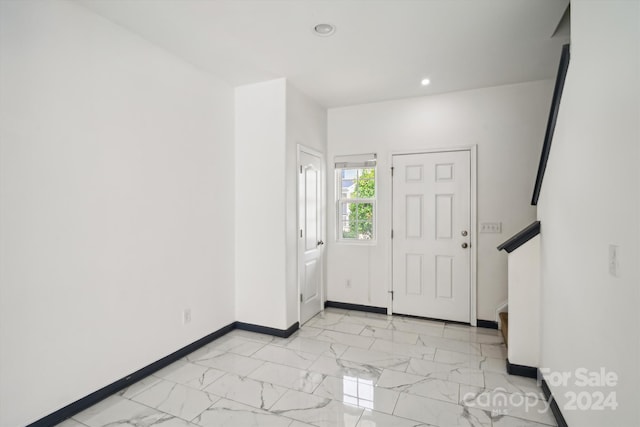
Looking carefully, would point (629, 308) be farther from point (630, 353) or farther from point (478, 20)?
point (478, 20)

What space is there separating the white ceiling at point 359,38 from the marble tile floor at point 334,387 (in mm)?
2668

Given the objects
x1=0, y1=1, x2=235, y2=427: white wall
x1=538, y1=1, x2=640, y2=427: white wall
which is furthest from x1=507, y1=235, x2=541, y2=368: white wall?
x1=0, y1=1, x2=235, y2=427: white wall

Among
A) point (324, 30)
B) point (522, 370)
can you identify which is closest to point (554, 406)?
Result: point (522, 370)

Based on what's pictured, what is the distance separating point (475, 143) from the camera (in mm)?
3607

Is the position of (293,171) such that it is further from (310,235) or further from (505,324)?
(505,324)

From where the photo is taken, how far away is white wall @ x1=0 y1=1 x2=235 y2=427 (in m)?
1.78

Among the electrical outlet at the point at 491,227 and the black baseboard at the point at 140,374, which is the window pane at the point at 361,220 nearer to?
the electrical outlet at the point at 491,227

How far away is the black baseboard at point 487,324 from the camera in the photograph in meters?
3.57

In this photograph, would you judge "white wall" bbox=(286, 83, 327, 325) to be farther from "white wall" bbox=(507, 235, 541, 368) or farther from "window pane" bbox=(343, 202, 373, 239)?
"white wall" bbox=(507, 235, 541, 368)

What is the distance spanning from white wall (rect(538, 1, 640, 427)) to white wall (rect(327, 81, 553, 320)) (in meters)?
1.44

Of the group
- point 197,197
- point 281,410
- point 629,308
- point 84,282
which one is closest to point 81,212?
point 84,282

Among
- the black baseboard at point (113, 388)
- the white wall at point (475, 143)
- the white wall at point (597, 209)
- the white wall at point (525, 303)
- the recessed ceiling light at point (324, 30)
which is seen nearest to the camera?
the white wall at point (597, 209)

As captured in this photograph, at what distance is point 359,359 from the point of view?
283 centimetres

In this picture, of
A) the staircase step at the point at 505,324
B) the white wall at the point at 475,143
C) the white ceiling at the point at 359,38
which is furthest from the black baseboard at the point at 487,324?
the white ceiling at the point at 359,38
